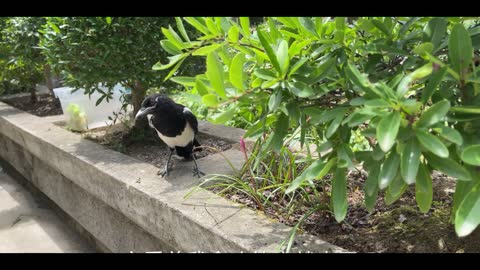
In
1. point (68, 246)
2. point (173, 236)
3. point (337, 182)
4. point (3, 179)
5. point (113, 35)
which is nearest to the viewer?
point (337, 182)

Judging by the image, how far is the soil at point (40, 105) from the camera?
18.8 feet

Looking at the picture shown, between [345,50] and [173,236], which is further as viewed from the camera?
[173,236]

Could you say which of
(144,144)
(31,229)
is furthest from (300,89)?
(31,229)

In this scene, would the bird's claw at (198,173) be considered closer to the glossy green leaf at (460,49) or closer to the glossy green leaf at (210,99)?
the glossy green leaf at (210,99)

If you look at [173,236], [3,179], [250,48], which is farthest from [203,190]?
[3,179]

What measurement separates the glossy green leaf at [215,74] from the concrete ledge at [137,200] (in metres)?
0.82

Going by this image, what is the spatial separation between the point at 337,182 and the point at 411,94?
Result: 427 mm

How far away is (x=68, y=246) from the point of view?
12.6 feet

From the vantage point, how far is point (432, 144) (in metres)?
1.09

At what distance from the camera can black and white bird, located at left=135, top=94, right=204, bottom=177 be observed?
2953 millimetres

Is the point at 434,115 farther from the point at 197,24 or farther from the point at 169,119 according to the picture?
the point at 169,119

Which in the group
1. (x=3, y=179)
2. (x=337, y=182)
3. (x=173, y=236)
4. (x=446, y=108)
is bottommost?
(x=3, y=179)

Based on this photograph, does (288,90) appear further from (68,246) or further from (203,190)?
(68,246)

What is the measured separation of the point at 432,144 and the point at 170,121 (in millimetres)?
2146
